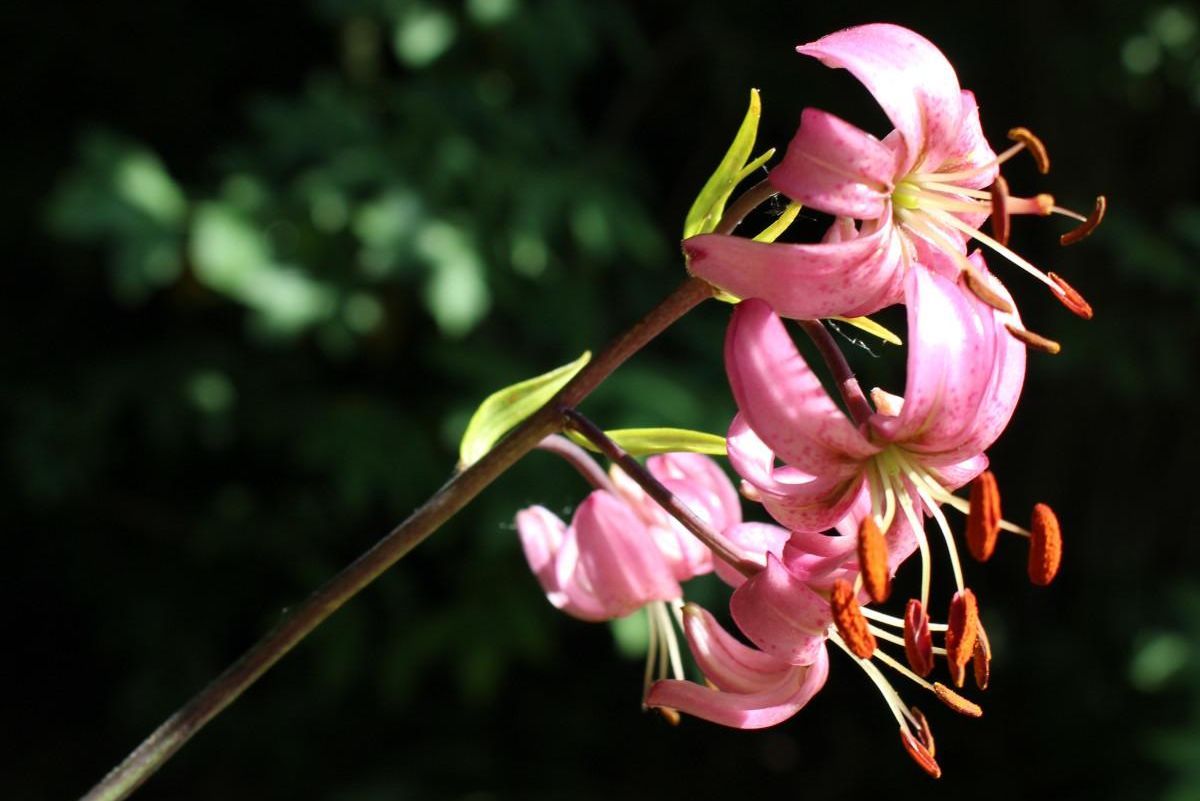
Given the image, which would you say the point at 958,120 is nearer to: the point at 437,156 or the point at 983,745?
the point at 437,156

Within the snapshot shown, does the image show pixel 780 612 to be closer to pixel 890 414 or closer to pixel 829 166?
pixel 890 414

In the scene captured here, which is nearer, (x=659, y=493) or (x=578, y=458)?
(x=659, y=493)

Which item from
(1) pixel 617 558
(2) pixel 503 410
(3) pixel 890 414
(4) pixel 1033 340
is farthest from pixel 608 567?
(4) pixel 1033 340

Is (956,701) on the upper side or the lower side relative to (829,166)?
lower

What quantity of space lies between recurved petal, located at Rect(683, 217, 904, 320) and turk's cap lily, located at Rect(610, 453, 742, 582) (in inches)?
10.2

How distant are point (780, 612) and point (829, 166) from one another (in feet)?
0.74

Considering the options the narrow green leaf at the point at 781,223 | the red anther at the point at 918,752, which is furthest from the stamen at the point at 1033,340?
the red anther at the point at 918,752

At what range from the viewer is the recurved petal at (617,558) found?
0.83 meters

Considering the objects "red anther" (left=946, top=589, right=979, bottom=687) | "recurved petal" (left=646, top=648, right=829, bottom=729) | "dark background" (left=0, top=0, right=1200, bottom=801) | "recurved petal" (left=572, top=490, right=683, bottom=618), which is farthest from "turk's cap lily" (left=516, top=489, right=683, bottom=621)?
"dark background" (left=0, top=0, right=1200, bottom=801)

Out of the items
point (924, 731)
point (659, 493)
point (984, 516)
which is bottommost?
point (924, 731)

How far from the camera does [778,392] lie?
2.09 ft

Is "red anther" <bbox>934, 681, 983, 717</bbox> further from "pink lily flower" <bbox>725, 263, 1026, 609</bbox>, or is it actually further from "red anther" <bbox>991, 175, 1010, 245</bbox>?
"red anther" <bbox>991, 175, 1010, 245</bbox>

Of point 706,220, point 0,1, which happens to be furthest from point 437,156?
point 706,220

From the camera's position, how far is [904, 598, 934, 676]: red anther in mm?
671
